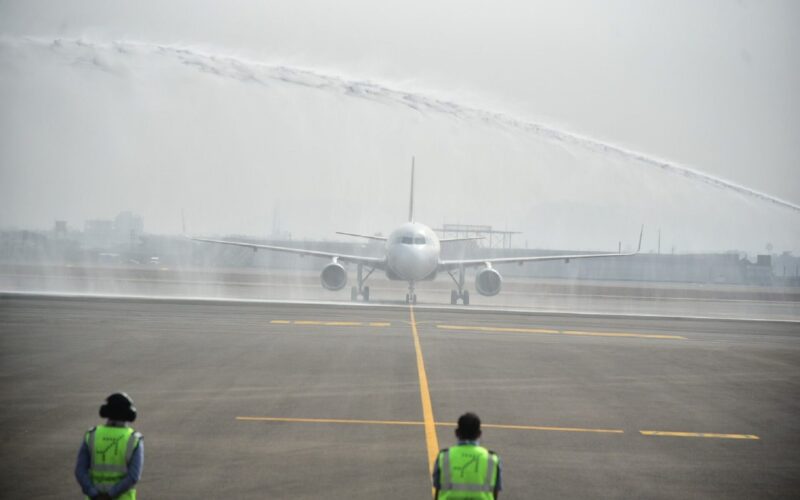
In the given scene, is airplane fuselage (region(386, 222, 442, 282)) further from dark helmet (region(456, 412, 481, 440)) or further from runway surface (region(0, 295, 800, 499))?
dark helmet (region(456, 412, 481, 440))

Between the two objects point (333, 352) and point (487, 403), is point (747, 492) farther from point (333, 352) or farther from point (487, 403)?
point (333, 352)

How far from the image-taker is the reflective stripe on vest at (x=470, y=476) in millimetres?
6691

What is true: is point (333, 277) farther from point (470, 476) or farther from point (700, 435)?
point (470, 476)

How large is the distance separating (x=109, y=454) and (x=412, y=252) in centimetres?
4248

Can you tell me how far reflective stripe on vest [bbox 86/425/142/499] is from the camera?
7062 millimetres

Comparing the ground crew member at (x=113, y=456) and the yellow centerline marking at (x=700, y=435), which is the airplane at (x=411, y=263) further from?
the ground crew member at (x=113, y=456)

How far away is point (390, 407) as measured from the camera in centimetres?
1606

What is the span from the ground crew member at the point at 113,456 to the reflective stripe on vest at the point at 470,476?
2562mm

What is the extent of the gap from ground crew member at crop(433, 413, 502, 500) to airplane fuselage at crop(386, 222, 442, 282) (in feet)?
140

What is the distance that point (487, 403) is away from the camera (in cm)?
1670

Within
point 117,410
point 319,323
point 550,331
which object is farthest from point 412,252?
point 117,410

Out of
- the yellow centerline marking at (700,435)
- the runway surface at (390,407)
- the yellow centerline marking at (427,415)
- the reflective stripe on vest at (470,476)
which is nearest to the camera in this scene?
the reflective stripe on vest at (470,476)

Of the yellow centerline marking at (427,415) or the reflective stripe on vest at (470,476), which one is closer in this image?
the reflective stripe on vest at (470,476)

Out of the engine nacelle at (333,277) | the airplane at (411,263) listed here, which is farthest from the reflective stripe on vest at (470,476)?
the engine nacelle at (333,277)
